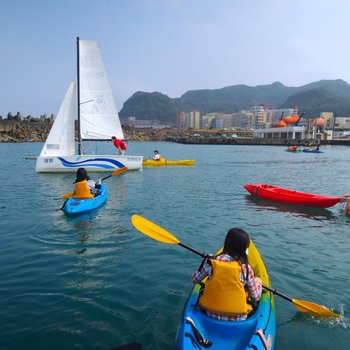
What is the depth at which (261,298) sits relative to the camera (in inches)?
225

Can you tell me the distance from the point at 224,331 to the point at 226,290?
652 mm

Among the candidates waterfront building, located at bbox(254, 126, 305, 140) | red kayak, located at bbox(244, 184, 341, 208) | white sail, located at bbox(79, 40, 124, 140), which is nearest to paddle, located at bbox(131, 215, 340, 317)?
red kayak, located at bbox(244, 184, 341, 208)

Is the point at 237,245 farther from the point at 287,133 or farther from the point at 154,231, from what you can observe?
the point at 287,133

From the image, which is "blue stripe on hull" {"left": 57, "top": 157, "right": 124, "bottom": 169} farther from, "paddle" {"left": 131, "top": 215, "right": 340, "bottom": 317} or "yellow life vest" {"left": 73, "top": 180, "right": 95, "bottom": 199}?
"paddle" {"left": 131, "top": 215, "right": 340, "bottom": 317}

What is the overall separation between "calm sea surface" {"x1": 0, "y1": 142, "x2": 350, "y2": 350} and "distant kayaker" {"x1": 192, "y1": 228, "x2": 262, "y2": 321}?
1234 millimetres

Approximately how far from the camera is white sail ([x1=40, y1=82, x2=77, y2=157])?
24812mm

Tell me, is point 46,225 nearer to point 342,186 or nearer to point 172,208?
point 172,208

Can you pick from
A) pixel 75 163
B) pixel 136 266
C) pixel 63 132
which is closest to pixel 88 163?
pixel 75 163

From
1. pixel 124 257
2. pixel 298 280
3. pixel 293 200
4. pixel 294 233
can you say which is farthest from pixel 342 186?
pixel 124 257

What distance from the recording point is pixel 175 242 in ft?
23.0

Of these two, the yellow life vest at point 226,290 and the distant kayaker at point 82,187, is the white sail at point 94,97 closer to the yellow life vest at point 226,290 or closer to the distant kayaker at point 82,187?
the distant kayaker at point 82,187

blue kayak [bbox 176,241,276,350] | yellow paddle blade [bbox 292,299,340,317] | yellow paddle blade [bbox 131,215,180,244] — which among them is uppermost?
yellow paddle blade [bbox 131,215,180,244]

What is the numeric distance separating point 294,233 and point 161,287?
652 cm

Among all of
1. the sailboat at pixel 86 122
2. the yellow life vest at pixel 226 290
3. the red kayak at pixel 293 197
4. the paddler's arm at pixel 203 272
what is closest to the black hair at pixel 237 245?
the yellow life vest at pixel 226 290
